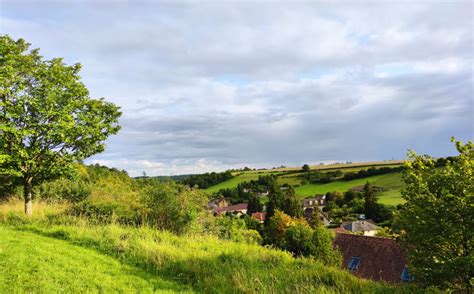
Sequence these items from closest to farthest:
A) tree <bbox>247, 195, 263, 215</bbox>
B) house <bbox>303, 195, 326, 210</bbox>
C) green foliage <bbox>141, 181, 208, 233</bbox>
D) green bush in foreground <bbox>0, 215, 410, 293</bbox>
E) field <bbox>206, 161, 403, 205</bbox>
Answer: green bush in foreground <bbox>0, 215, 410, 293</bbox> < green foliage <bbox>141, 181, 208, 233</bbox> < field <bbox>206, 161, 403, 205</bbox> < tree <bbox>247, 195, 263, 215</bbox> < house <bbox>303, 195, 326, 210</bbox>

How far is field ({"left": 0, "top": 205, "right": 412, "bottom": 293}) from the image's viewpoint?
6.50 metres

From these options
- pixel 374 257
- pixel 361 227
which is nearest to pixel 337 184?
pixel 361 227

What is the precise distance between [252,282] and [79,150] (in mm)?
9456

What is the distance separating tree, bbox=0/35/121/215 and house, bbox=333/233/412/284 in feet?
68.4

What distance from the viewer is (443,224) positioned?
27.1ft

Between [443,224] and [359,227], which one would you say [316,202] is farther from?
[443,224]

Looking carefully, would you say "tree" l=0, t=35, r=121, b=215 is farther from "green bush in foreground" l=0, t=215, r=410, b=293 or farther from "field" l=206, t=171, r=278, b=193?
"field" l=206, t=171, r=278, b=193

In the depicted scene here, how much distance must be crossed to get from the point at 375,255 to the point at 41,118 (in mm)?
26549

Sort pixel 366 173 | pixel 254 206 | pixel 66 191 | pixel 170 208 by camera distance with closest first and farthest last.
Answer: pixel 170 208
pixel 66 191
pixel 254 206
pixel 366 173

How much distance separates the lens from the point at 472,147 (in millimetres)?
9086

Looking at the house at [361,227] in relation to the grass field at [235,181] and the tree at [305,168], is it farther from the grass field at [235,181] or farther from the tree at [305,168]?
the tree at [305,168]

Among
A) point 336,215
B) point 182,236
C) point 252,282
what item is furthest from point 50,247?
point 336,215

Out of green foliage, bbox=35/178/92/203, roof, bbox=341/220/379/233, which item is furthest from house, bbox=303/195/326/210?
green foliage, bbox=35/178/92/203

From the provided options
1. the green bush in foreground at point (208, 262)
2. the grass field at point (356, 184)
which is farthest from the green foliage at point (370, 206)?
the green bush in foreground at point (208, 262)
